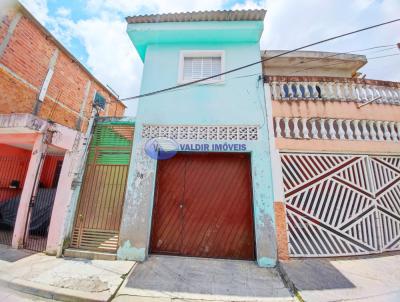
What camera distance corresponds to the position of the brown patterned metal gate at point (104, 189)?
4328mm

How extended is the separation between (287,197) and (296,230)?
0.76m

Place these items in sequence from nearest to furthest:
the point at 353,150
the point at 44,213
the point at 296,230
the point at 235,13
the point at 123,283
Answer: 1. the point at 123,283
2. the point at 296,230
3. the point at 353,150
4. the point at 235,13
5. the point at 44,213

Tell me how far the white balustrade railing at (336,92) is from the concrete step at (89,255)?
5.73 m

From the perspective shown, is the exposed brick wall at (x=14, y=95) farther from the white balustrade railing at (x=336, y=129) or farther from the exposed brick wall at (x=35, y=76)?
the white balustrade railing at (x=336, y=129)

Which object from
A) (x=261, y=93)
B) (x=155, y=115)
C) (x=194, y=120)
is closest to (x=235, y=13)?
(x=261, y=93)

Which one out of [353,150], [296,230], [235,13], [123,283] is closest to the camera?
[123,283]

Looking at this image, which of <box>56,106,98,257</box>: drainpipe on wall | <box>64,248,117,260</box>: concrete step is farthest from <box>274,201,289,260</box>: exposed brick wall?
<box>56,106,98,257</box>: drainpipe on wall

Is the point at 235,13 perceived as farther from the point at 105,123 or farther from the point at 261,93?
the point at 105,123

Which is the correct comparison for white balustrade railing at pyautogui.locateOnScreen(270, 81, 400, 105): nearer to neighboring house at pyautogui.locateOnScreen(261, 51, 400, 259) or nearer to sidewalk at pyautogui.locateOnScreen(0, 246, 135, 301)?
neighboring house at pyautogui.locateOnScreen(261, 51, 400, 259)

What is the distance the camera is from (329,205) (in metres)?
4.28

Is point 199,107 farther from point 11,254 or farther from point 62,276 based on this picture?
point 11,254

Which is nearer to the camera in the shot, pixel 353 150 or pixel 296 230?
pixel 296 230

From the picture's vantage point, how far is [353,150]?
4.54 meters

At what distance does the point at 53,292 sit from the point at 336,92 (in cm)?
778
